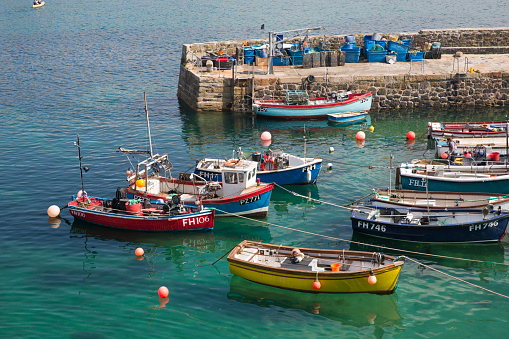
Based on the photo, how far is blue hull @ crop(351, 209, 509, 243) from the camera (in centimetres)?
2356

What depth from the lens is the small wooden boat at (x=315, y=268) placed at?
65.8 feet

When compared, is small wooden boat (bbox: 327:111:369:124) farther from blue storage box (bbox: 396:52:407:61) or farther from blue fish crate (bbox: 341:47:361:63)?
blue storage box (bbox: 396:52:407:61)

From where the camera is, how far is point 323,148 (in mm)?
36812

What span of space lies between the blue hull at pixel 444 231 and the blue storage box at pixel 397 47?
28002 millimetres

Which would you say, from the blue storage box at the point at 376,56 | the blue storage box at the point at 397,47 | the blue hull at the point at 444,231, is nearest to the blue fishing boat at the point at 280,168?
the blue hull at the point at 444,231

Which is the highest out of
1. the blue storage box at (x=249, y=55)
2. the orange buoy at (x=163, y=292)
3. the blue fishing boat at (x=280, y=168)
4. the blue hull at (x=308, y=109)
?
the blue storage box at (x=249, y=55)

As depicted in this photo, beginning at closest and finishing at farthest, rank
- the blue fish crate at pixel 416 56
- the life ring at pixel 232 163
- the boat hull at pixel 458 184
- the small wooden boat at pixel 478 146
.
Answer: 1. the life ring at pixel 232 163
2. the boat hull at pixel 458 184
3. the small wooden boat at pixel 478 146
4. the blue fish crate at pixel 416 56

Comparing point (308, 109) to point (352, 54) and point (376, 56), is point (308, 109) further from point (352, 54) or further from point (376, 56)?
point (376, 56)

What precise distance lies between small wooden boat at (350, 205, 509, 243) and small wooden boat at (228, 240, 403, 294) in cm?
351

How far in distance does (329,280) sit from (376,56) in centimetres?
3249

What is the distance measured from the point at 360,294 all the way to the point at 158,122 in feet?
85.9

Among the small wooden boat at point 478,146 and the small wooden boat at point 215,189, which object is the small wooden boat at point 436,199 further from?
the small wooden boat at point 215,189

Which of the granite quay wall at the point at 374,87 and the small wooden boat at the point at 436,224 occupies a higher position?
the granite quay wall at the point at 374,87

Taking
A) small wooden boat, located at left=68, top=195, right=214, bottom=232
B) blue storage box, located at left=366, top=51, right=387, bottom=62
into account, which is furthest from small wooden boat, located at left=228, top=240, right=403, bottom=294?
blue storage box, located at left=366, top=51, right=387, bottom=62
